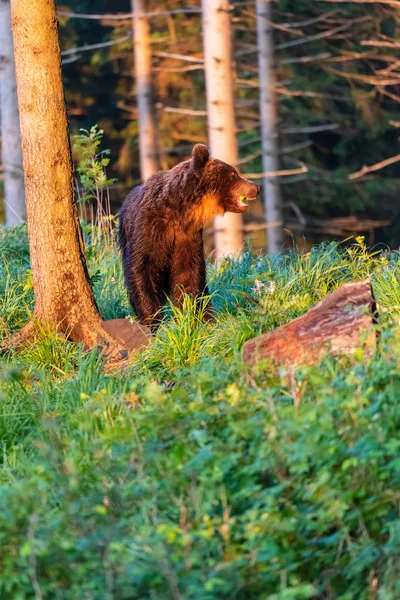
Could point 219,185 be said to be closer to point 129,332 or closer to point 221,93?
point 129,332

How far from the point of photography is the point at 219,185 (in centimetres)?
808

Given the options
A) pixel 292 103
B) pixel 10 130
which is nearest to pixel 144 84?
pixel 292 103

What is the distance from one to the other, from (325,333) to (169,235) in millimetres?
2714

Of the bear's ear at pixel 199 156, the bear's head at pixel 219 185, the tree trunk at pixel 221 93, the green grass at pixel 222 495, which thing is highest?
the tree trunk at pixel 221 93

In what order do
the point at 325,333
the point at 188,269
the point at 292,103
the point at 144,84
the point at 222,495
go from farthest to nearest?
the point at 292,103, the point at 144,84, the point at 188,269, the point at 325,333, the point at 222,495

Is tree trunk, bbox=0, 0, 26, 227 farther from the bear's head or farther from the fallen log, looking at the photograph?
the fallen log

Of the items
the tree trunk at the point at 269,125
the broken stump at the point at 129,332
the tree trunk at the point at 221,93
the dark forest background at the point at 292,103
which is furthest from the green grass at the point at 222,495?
the dark forest background at the point at 292,103

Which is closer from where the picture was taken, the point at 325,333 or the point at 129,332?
the point at 325,333

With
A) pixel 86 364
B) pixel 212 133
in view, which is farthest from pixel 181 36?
pixel 86 364

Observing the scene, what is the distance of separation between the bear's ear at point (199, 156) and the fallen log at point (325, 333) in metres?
2.63

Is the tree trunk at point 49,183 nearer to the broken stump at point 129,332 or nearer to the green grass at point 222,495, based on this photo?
the broken stump at point 129,332

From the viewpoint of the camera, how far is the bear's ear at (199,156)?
777 centimetres

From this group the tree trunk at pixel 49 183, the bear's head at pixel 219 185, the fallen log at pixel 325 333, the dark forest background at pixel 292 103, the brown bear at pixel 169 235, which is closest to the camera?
the fallen log at pixel 325 333

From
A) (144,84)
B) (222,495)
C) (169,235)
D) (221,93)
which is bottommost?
(222,495)
